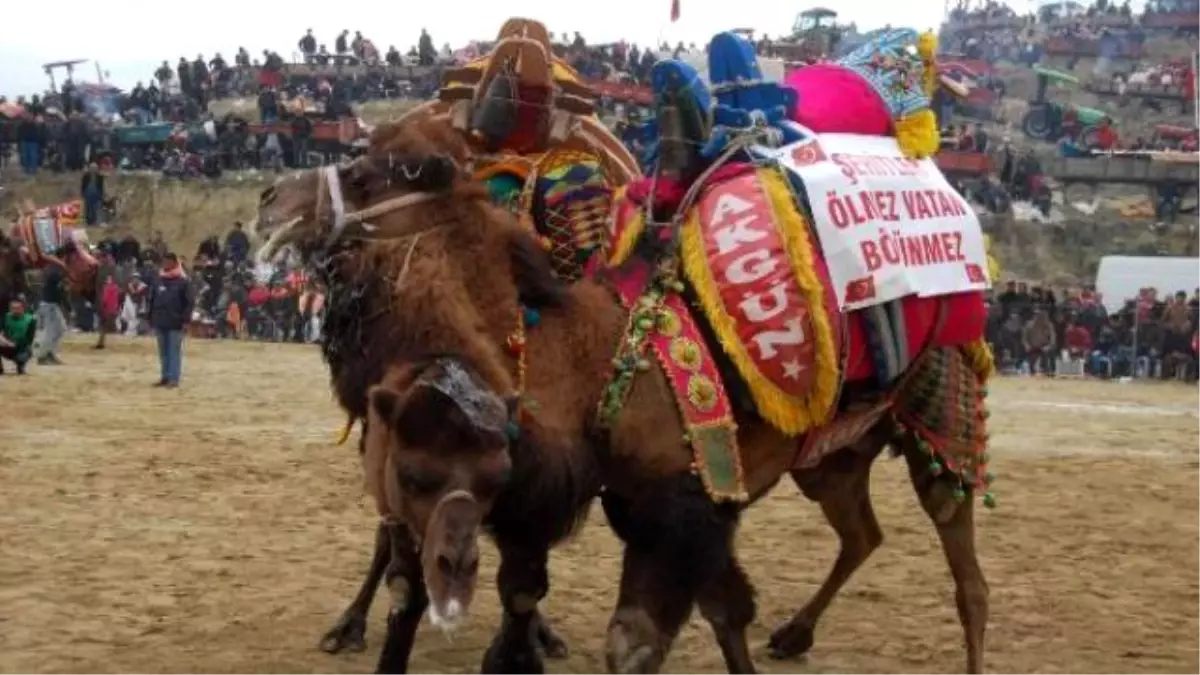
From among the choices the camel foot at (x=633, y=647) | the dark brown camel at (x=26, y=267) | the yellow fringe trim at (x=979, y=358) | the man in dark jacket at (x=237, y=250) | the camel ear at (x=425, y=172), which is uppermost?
the camel ear at (x=425, y=172)

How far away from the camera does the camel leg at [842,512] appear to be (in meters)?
6.73

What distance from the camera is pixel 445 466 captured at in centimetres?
394

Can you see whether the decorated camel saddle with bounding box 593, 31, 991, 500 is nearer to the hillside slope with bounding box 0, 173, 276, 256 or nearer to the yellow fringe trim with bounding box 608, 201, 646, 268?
the yellow fringe trim with bounding box 608, 201, 646, 268

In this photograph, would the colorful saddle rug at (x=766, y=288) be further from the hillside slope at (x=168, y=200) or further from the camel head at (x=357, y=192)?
the hillside slope at (x=168, y=200)

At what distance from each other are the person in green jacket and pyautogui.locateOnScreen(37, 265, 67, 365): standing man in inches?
85.6

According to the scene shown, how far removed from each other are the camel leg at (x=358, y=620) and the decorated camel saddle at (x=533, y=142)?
1.51 m

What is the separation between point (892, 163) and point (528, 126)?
143 cm

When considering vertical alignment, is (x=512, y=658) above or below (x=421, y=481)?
below

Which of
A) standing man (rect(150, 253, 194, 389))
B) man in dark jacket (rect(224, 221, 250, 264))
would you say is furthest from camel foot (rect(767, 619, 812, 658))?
man in dark jacket (rect(224, 221, 250, 264))

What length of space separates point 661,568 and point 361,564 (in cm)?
392

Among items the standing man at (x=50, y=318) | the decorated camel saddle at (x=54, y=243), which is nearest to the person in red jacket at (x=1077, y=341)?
the decorated camel saddle at (x=54, y=243)

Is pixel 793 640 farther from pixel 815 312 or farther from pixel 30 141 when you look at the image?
pixel 30 141

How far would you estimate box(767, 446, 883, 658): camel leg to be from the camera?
6734mm

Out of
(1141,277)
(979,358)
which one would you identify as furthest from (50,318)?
(1141,277)
